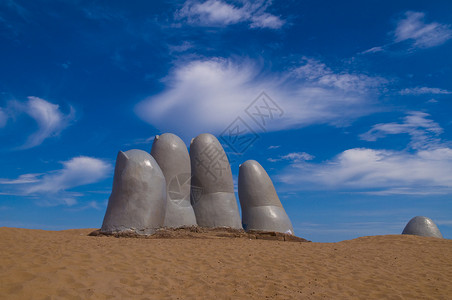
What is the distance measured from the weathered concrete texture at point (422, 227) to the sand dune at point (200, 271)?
23.0ft

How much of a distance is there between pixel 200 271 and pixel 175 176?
6057 mm

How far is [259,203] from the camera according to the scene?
13531 millimetres

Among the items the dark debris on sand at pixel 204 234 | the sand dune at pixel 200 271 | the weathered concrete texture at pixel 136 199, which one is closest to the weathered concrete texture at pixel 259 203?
the dark debris on sand at pixel 204 234

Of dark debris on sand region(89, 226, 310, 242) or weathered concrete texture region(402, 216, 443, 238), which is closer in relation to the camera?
dark debris on sand region(89, 226, 310, 242)

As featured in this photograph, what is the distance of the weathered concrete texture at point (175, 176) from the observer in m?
11.5

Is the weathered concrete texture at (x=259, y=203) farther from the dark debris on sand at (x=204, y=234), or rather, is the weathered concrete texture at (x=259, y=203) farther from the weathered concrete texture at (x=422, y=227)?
the weathered concrete texture at (x=422, y=227)

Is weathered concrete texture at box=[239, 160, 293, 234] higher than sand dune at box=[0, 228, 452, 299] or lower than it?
higher

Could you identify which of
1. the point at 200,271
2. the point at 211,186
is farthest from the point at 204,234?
the point at 200,271

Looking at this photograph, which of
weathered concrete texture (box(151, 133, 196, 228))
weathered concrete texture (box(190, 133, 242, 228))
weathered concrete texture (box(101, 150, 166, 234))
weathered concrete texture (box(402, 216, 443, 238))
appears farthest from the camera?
weathered concrete texture (box(402, 216, 443, 238))

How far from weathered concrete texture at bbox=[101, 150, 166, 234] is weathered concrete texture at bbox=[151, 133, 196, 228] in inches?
48.8

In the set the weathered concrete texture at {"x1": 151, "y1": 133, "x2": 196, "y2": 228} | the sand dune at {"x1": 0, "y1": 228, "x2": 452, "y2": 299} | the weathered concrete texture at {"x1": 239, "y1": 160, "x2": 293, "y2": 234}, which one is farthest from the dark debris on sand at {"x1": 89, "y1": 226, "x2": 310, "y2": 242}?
the sand dune at {"x1": 0, "y1": 228, "x2": 452, "y2": 299}

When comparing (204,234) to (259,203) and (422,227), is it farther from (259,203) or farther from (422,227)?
(422,227)

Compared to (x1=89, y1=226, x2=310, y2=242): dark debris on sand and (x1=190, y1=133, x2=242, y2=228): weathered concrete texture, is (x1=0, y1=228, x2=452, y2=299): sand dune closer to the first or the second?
(x1=89, y1=226, x2=310, y2=242): dark debris on sand

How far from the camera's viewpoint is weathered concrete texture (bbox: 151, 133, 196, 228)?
37.7 ft
